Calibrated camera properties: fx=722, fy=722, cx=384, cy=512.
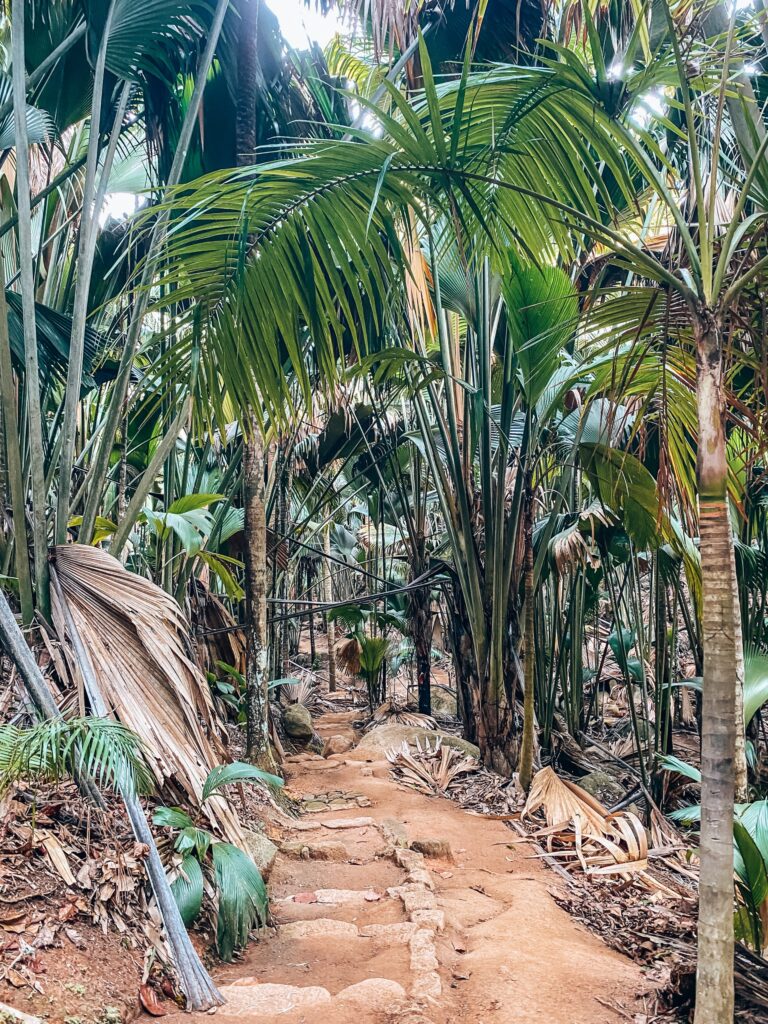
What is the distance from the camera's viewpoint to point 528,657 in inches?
167

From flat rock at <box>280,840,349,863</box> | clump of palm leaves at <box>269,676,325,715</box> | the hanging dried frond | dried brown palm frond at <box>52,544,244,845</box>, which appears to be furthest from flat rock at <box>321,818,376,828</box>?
the hanging dried frond

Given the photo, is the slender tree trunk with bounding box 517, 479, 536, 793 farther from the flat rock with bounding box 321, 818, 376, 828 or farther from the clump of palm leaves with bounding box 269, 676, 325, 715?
the clump of palm leaves with bounding box 269, 676, 325, 715

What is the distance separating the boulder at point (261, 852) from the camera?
3129 mm

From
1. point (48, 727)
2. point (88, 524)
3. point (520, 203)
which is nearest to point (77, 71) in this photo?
point (88, 524)

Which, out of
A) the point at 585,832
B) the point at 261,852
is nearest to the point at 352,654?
the point at 585,832

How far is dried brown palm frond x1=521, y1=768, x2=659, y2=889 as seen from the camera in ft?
11.7

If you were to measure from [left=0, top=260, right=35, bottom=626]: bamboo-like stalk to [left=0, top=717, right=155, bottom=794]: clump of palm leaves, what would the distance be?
72 cm

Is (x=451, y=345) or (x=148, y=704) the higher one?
(x=451, y=345)

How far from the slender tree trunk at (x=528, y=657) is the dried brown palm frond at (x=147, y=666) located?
1981 mm

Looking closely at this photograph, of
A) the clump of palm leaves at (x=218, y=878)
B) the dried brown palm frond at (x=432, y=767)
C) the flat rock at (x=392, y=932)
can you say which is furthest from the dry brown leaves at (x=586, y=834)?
the clump of palm leaves at (x=218, y=878)

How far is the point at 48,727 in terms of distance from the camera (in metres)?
2.07

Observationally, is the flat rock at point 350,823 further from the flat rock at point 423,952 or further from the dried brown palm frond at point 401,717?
the dried brown palm frond at point 401,717

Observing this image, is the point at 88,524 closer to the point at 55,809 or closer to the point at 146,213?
the point at 55,809

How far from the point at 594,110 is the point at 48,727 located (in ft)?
7.39
